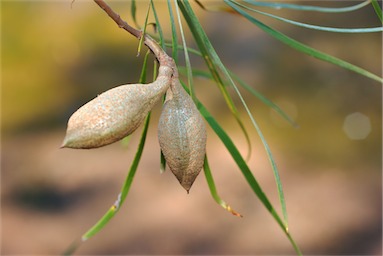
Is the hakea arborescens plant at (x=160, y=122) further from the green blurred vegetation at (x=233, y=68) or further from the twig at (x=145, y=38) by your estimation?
the green blurred vegetation at (x=233, y=68)

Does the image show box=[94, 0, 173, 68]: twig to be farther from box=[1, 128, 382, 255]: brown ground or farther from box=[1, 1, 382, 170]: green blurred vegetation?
box=[1, 1, 382, 170]: green blurred vegetation

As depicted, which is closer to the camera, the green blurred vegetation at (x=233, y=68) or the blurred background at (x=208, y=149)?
the blurred background at (x=208, y=149)

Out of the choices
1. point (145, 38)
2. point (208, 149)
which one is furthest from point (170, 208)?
point (145, 38)

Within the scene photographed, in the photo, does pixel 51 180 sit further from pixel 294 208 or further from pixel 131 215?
pixel 294 208

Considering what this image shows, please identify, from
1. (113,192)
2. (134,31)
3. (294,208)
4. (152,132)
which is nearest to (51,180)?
→ (113,192)

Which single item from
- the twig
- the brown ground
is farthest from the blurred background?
the twig

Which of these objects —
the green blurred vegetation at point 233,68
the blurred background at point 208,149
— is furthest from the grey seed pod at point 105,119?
the green blurred vegetation at point 233,68

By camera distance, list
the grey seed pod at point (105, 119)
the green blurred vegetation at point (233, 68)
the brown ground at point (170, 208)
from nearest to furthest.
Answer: the grey seed pod at point (105, 119), the brown ground at point (170, 208), the green blurred vegetation at point (233, 68)
